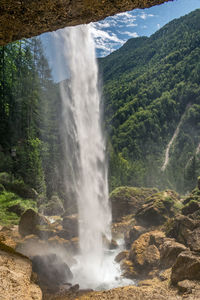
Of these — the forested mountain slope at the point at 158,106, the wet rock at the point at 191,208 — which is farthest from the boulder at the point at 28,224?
the forested mountain slope at the point at 158,106

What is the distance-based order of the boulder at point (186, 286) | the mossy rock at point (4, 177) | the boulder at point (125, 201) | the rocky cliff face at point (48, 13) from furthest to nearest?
the boulder at point (125, 201), the mossy rock at point (4, 177), the boulder at point (186, 286), the rocky cliff face at point (48, 13)

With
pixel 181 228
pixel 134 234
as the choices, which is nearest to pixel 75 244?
pixel 134 234

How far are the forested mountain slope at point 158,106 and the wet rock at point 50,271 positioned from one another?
37973mm

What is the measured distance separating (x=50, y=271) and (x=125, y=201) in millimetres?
16411

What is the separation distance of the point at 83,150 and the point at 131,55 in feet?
516

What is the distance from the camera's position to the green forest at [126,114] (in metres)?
27.2

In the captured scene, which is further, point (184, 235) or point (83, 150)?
point (83, 150)

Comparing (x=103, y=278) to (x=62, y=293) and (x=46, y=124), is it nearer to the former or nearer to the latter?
(x=62, y=293)

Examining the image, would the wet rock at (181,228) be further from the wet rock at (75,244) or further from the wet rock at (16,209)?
the wet rock at (16,209)

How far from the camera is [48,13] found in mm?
4902

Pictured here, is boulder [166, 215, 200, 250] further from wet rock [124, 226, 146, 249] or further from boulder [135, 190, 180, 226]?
boulder [135, 190, 180, 226]

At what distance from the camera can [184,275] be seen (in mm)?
7039

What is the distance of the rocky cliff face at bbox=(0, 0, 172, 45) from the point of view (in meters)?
4.59

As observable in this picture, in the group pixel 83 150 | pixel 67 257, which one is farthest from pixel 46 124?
pixel 67 257
